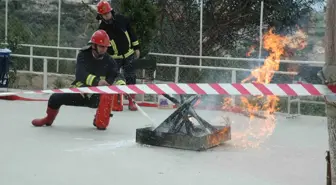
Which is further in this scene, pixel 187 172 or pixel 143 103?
pixel 143 103

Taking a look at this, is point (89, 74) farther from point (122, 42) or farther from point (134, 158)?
point (122, 42)

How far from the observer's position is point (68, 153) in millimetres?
6406

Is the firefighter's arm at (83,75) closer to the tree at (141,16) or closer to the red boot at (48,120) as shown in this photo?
the red boot at (48,120)

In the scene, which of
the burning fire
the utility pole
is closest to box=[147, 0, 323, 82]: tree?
the burning fire

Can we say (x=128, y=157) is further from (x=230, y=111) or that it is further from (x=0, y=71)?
(x=0, y=71)

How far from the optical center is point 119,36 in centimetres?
975

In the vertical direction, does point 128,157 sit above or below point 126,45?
below

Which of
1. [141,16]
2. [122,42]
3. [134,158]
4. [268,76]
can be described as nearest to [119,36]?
[122,42]

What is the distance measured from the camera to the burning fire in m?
8.27

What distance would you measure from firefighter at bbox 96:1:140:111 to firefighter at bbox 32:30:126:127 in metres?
1.63

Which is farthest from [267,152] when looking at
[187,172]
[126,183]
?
[126,183]

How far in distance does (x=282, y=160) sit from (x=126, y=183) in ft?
6.61

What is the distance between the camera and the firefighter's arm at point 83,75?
752cm

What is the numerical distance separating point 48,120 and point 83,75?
834 millimetres
